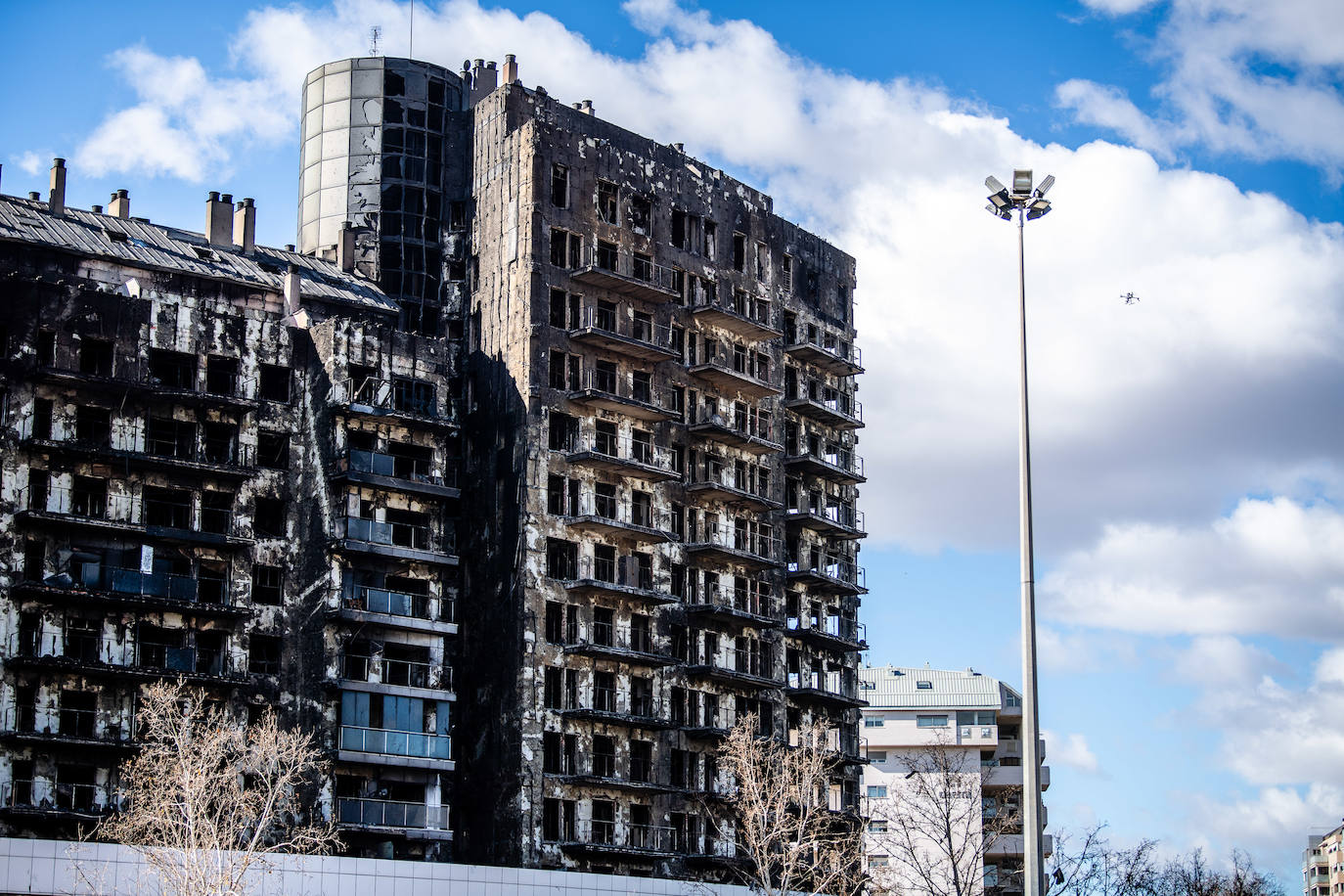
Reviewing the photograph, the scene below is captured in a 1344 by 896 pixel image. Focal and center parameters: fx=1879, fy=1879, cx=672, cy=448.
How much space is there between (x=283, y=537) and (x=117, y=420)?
8775mm

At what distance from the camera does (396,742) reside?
81688mm

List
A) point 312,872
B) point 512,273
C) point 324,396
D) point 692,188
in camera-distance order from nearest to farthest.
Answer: point 312,872
point 324,396
point 512,273
point 692,188

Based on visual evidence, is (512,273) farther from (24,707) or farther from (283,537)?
(24,707)

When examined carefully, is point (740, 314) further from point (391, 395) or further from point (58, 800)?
point (58, 800)

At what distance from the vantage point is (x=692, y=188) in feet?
328

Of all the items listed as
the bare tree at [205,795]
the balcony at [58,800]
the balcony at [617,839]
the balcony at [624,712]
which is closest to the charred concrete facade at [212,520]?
the balcony at [58,800]

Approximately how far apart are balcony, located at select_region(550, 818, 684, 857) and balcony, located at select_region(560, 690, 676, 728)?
4.65 m

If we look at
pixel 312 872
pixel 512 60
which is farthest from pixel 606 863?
pixel 512 60

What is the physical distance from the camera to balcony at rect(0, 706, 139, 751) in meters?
73.1

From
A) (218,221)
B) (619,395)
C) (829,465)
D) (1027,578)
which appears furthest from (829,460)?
(1027,578)

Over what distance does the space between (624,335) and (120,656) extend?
2978cm

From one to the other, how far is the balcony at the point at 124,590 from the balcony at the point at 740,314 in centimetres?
3026

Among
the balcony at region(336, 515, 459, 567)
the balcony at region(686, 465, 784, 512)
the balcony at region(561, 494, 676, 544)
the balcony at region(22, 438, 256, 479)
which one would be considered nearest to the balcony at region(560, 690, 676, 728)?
the balcony at region(561, 494, 676, 544)

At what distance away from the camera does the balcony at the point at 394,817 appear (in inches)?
3137
